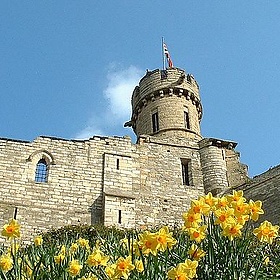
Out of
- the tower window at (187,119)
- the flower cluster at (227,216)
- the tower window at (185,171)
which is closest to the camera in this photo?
the flower cluster at (227,216)

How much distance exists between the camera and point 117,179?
2062 centimetres

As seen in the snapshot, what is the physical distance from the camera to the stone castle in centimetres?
1916

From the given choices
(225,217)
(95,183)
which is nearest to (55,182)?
(95,183)

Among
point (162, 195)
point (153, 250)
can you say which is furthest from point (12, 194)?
point (153, 250)

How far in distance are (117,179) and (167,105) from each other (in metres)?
7.09

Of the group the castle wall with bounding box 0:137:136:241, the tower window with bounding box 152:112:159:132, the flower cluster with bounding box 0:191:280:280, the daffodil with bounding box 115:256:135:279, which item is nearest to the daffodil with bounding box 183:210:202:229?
the flower cluster with bounding box 0:191:280:280

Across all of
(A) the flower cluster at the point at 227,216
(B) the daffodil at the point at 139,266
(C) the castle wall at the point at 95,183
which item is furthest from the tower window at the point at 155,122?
(B) the daffodil at the point at 139,266

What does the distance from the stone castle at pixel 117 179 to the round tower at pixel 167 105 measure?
0.75 m

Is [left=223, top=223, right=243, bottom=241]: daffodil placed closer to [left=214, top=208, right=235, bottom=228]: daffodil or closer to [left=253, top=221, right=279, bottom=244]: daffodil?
[left=214, top=208, right=235, bottom=228]: daffodil

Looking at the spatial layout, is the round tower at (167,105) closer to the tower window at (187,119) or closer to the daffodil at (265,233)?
the tower window at (187,119)

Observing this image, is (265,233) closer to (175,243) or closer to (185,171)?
(175,243)

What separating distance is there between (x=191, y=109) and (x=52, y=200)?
10.5 metres

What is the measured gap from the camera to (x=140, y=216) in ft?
65.5

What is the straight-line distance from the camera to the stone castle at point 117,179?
19.2 metres
